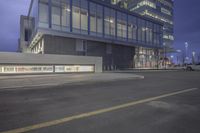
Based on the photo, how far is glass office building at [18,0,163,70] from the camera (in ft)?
88.2

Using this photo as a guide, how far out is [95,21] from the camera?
1292 inches

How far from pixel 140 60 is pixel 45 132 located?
139ft

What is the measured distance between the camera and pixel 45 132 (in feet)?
11.0

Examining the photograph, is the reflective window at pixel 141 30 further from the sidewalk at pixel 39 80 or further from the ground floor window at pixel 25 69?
the ground floor window at pixel 25 69

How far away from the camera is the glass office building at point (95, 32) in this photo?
2688cm

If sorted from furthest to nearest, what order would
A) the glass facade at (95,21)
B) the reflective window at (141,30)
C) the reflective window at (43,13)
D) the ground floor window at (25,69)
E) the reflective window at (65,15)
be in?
the reflective window at (141,30) < the reflective window at (65,15) < the glass facade at (95,21) < the reflective window at (43,13) < the ground floor window at (25,69)

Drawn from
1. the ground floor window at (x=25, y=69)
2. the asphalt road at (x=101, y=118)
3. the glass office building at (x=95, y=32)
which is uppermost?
the glass office building at (x=95, y=32)

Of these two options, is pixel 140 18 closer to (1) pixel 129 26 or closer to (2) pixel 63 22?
(1) pixel 129 26

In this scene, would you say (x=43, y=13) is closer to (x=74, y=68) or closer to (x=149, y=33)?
(x=74, y=68)

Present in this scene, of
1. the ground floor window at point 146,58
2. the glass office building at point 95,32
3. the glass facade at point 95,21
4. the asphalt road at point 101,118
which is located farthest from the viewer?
the ground floor window at point 146,58

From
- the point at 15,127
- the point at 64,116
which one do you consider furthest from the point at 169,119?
the point at 15,127

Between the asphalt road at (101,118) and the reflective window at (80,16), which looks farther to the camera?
the reflective window at (80,16)

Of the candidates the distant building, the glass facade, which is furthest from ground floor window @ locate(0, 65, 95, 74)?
the distant building

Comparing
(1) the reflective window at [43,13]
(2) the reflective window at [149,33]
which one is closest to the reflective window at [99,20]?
(1) the reflective window at [43,13]
